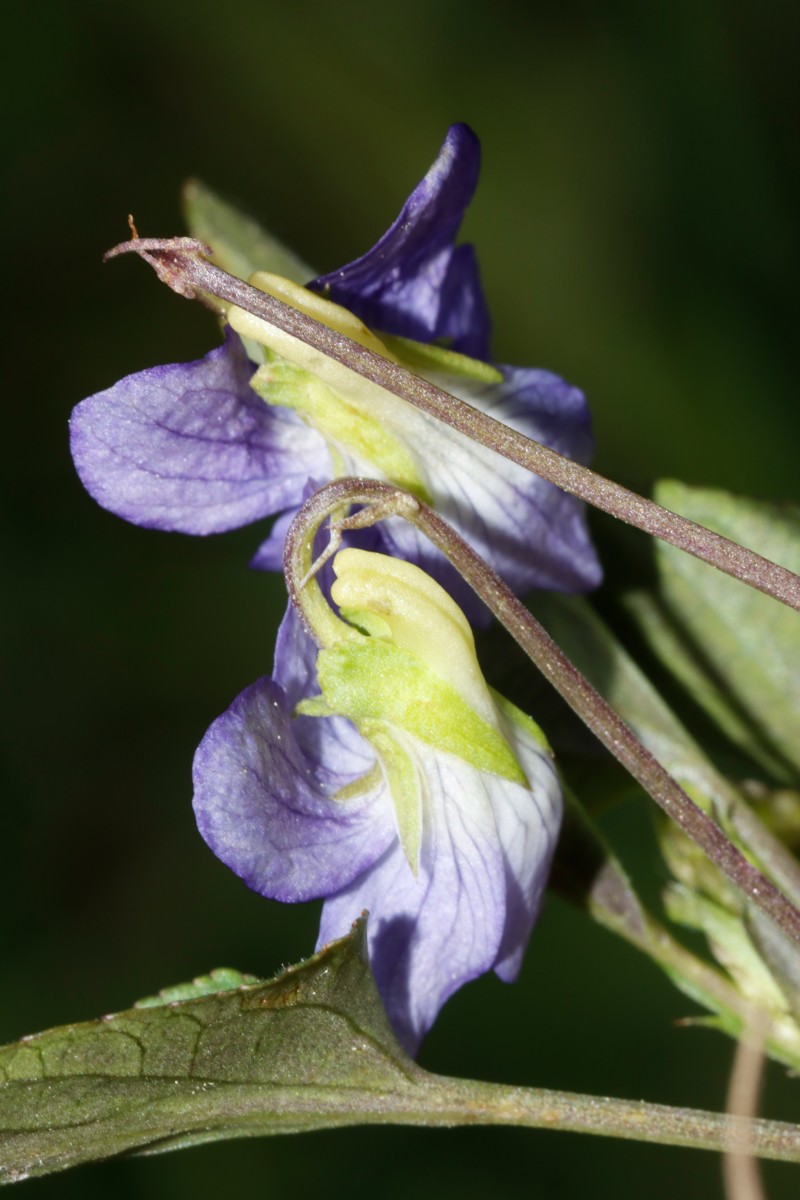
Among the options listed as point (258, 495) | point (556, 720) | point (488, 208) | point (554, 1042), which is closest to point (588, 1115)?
point (556, 720)

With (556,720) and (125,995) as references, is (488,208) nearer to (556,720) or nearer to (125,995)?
(125,995)

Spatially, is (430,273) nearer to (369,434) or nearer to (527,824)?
(369,434)

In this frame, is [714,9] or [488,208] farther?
[488,208]

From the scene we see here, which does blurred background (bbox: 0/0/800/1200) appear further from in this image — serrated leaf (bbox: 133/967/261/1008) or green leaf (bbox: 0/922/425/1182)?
green leaf (bbox: 0/922/425/1182)

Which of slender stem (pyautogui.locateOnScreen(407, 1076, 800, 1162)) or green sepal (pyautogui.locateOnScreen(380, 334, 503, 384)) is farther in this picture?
green sepal (pyautogui.locateOnScreen(380, 334, 503, 384))

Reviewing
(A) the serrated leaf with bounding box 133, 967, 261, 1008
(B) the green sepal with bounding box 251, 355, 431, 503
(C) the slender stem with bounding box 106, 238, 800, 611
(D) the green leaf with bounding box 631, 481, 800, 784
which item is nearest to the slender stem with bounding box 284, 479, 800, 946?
(C) the slender stem with bounding box 106, 238, 800, 611

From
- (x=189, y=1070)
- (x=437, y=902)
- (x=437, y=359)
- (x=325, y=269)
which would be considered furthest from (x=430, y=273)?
(x=325, y=269)
